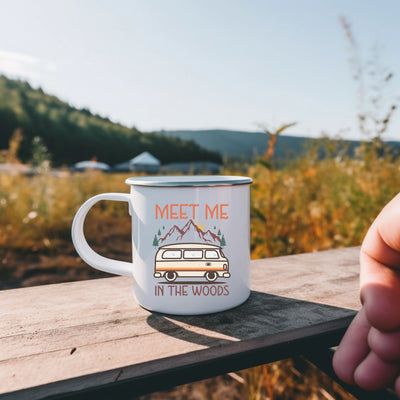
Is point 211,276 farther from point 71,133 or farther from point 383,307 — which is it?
point 71,133

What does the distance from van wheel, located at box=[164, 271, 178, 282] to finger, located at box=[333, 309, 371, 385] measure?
326 millimetres

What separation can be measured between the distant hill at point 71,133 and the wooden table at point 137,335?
81.2 ft

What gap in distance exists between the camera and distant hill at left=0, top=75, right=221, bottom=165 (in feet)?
83.6

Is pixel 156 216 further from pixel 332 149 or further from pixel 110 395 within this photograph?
pixel 332 149

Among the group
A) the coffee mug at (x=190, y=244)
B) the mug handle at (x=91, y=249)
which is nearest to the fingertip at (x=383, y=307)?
the coffee mug at (x=190, y=244)

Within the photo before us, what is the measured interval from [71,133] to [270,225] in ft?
89.3

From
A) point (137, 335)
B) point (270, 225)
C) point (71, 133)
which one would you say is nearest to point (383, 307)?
point (137, 335)

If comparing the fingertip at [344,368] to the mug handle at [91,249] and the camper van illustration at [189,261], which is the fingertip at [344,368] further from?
the mug handle at [91,249]

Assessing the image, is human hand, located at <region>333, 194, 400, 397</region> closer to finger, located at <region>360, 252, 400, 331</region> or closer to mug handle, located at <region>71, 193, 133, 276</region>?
finger, located at <region>360, 252, 400, 331</region>

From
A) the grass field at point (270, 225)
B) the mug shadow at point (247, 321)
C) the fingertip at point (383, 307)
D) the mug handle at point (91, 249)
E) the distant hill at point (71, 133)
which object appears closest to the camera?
the fingertip at point (383, 307)

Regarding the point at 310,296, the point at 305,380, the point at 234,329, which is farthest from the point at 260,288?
the point at 305,380

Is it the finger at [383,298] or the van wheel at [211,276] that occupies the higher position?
the finger at [383,298]

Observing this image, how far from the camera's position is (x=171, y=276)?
0.73 metres

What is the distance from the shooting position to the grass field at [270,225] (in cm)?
179
